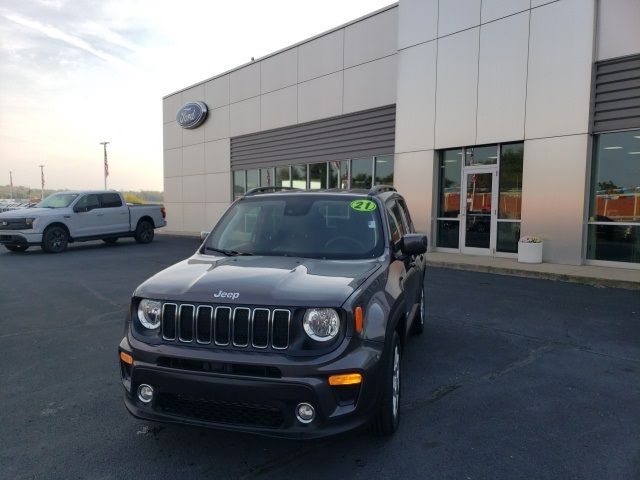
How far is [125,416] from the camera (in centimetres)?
378


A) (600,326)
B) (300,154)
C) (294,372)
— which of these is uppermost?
(300,154)

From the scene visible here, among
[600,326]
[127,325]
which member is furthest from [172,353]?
[600,326]

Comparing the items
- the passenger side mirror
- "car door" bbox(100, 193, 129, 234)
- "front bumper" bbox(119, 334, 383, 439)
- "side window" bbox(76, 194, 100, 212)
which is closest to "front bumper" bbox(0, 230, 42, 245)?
"side window" bbox(76, 194, 100, 212)

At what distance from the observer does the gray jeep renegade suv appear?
2.77 meters

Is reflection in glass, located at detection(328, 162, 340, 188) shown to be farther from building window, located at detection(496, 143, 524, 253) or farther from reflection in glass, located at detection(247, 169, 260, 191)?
building window, located at detection(496, 143, 524, 253)

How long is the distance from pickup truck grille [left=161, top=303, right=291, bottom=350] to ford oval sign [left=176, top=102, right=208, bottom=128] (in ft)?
76.4

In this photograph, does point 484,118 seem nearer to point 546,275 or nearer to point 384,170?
point 384,170

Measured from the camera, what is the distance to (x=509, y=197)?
13.2 metres

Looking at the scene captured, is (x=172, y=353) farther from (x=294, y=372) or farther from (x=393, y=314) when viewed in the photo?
(x=393, y=314)

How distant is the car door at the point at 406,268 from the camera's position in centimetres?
426

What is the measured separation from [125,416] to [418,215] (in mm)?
12309

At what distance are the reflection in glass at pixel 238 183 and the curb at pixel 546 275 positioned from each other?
13.0 m

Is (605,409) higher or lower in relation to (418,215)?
lower

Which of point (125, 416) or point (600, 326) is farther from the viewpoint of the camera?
point (600, 326)
